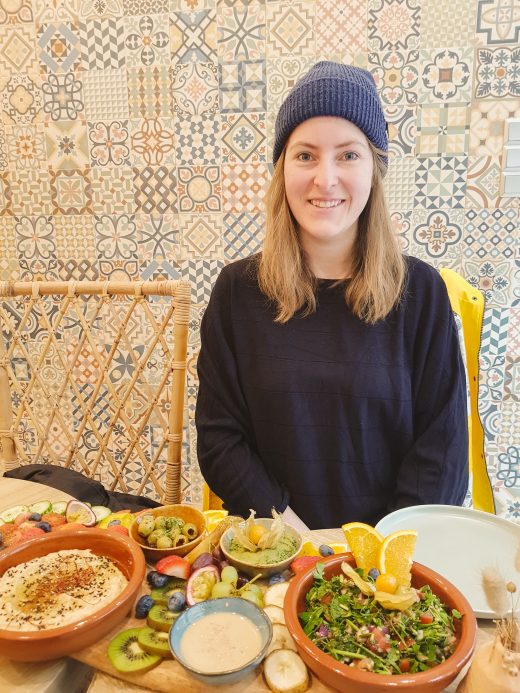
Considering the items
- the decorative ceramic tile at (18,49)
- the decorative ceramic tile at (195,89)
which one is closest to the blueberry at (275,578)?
the decorative ceramic tile at (195,89)

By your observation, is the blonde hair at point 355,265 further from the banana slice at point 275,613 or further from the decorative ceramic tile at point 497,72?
the decorative ceramic tile at point 497,72

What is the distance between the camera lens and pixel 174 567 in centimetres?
90

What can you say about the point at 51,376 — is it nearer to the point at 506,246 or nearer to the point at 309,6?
the point at 309,6

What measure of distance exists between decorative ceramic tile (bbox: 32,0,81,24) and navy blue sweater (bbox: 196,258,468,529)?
163 cm

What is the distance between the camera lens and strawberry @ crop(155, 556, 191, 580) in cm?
89

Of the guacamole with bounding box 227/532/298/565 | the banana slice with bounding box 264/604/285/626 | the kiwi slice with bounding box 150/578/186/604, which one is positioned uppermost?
the guacamole with bounding box 227/532/298/565

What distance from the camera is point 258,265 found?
5.19ft

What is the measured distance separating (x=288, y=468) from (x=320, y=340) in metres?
0.38

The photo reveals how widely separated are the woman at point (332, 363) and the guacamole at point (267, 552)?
18.1 inches

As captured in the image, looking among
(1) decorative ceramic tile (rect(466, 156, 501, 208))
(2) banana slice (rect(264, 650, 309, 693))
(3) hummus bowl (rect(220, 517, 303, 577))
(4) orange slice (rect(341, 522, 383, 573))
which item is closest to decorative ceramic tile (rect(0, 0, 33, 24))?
(1) decorative ceramic tile (rect(466, 156, 501, 208))

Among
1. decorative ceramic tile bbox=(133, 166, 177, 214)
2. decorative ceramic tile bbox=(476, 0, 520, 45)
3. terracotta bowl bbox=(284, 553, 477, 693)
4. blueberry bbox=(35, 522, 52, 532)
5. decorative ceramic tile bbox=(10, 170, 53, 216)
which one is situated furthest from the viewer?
decorative ceramic tile bbox=(10, 170, 53, 216)

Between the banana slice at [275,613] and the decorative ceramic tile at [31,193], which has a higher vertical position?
the decorative ceramic tile at [31,193]

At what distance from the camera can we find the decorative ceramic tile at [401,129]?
6.98 ft

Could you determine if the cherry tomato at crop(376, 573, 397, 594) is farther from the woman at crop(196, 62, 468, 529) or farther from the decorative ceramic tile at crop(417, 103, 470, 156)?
the decorative ceramic tile at crop(417, 103, 470, 156)
